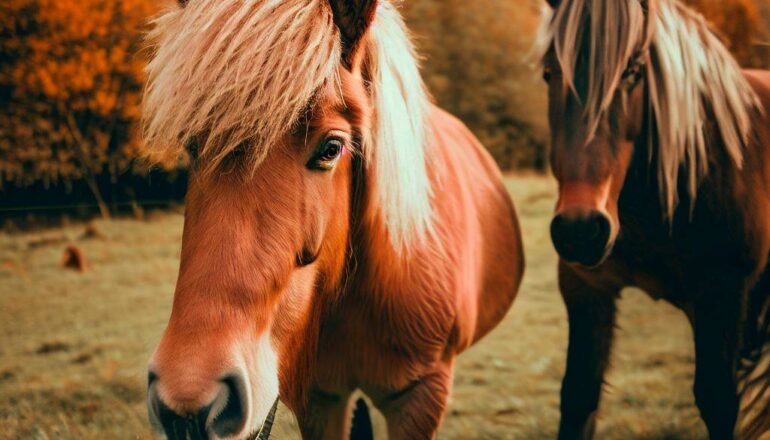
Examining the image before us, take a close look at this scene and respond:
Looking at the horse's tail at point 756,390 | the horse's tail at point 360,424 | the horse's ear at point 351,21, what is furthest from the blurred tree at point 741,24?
the horse's ear at point 351,21

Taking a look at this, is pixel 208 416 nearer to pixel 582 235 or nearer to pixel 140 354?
pixel 582 235

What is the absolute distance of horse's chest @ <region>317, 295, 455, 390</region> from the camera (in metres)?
2.13

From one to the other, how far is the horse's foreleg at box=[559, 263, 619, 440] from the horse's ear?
5.15ft

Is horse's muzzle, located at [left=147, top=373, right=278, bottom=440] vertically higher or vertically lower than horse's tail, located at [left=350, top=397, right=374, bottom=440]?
higher

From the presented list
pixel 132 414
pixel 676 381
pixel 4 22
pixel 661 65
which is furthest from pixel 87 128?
pixel 676 381

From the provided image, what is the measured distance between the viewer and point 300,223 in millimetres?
1547

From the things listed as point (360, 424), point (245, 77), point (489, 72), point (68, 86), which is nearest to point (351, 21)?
point (245, 77)

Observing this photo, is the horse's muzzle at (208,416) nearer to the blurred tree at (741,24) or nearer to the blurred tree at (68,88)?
the blurred tree at (68,88)

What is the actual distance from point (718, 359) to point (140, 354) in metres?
3.85

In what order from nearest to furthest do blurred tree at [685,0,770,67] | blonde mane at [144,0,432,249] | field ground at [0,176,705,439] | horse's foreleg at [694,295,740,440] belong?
blonde mane at [144,0,432,249], horse's foreleg at [694,295,740,440], field ground at [0,176,705,439], blurred tree at [685,0,770,67]

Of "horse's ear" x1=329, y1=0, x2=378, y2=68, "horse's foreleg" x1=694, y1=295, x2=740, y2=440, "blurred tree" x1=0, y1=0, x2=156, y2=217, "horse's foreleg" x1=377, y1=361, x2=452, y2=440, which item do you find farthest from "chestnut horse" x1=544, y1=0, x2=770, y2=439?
"blurred tree" x1=0, y1=0, x2=156, y2=217

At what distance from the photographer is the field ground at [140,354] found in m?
3.70

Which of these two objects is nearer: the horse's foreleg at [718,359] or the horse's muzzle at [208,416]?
the horse's muzzle at [208,416]

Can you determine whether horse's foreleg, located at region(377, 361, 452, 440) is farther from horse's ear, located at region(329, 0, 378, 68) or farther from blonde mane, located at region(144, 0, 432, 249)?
horse's ear, located at region(329, 0, 378, 68)
